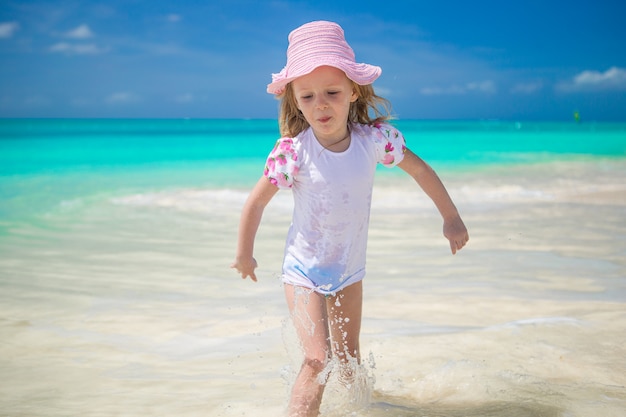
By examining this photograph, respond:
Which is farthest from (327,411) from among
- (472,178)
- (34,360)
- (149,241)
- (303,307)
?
(472,178)

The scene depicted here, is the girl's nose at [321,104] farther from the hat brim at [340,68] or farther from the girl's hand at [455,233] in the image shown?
the girl's hand at [455,233]

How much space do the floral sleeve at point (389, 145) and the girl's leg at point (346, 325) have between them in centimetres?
52

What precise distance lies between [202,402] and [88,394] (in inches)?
20.6

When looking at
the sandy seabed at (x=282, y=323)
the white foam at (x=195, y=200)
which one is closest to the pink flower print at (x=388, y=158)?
the sandy seabed at (x=282, y=323)

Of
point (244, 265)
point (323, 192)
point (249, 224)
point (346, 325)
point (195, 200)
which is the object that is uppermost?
point (195, 200)

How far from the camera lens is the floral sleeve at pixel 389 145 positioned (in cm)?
255

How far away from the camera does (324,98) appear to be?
7.92 ft

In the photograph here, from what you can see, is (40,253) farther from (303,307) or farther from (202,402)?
(303,307)

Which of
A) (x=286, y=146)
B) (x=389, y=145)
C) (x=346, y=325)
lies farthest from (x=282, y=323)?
(x=389, y=145)

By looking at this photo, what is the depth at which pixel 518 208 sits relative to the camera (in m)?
8.19

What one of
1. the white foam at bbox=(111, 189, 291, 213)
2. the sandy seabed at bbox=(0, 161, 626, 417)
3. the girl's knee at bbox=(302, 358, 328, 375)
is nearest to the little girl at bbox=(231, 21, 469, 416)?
the girl's knee at bbox=(302, 358, 328, 375)

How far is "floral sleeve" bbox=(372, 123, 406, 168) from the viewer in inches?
100

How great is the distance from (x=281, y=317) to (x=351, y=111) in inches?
63.9

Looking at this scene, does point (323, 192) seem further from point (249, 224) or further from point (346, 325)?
point (346, 325)
